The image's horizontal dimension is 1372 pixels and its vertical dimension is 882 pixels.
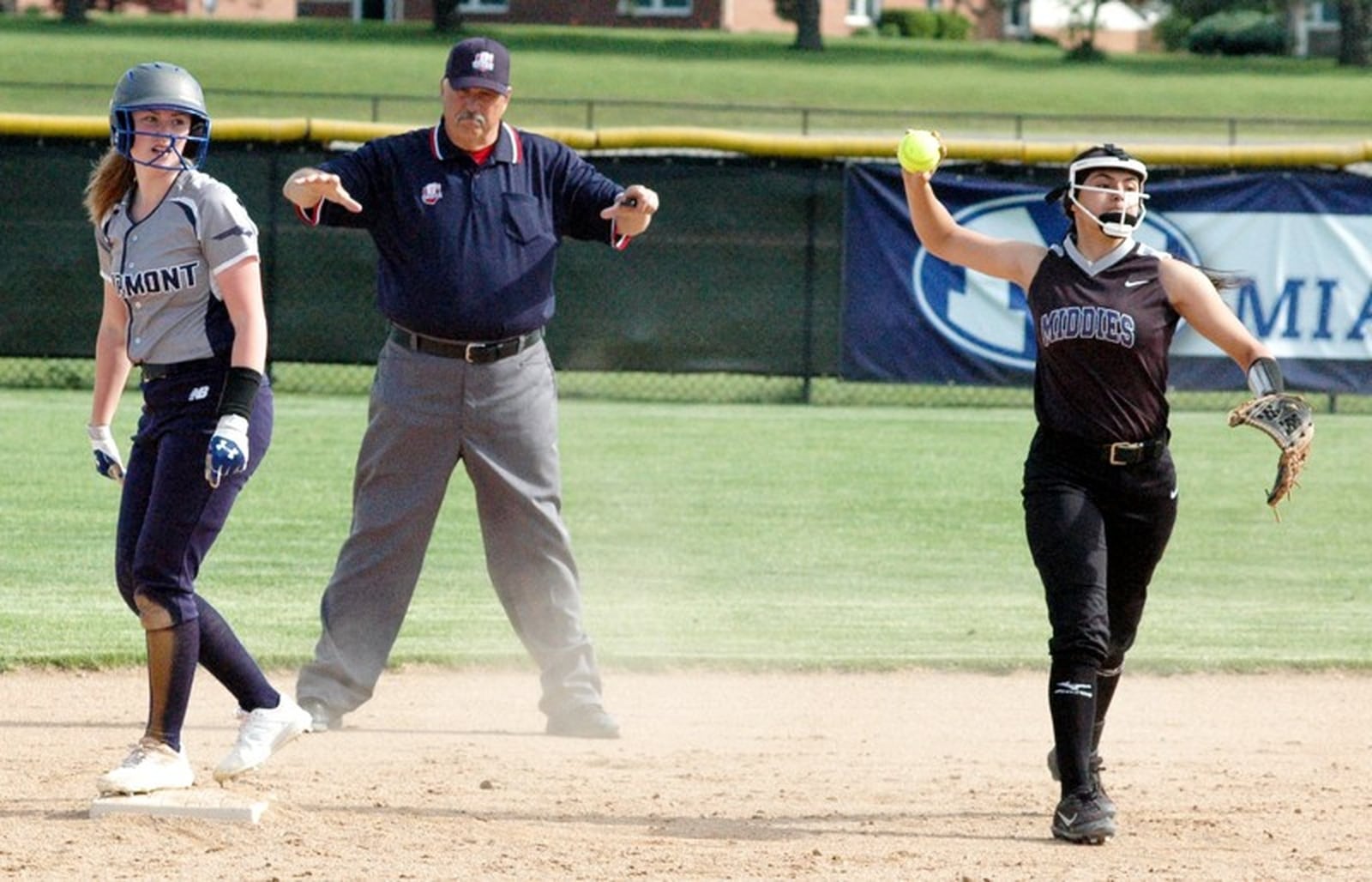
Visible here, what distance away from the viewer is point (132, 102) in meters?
5.36

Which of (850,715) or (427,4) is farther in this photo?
(427,4)

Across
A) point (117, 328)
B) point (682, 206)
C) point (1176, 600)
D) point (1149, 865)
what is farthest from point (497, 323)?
point (682, 206)

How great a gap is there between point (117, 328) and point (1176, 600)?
5.42 meters

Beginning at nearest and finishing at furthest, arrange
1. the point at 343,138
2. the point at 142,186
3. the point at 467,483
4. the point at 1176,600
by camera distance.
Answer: the point at 142,186
the point at 1176,600
the point at 467,483
the point at 343,138

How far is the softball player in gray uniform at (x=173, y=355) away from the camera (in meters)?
5.34

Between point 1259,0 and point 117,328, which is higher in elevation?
point 117,328

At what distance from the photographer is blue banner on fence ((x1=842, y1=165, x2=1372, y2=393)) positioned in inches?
611

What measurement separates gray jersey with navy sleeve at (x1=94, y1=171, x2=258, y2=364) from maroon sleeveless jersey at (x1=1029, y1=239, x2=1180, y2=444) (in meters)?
2.09

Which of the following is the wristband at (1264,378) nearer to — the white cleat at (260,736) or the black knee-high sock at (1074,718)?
the black knee-high sock at (1074,718)

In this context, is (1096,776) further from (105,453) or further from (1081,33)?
(1081,33)

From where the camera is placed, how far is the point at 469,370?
659cm

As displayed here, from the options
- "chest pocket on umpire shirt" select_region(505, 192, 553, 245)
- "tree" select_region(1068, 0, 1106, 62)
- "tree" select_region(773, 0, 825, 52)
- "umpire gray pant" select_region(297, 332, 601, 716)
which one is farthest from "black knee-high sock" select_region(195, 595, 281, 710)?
"tree" select_region(1068, 0, 1106, 62)

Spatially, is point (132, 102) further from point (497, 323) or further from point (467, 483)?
point (467, 483)

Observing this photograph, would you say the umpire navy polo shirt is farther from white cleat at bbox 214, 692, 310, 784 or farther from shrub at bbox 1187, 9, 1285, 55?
shrub at bbox 1187, 9, 1285, 55
